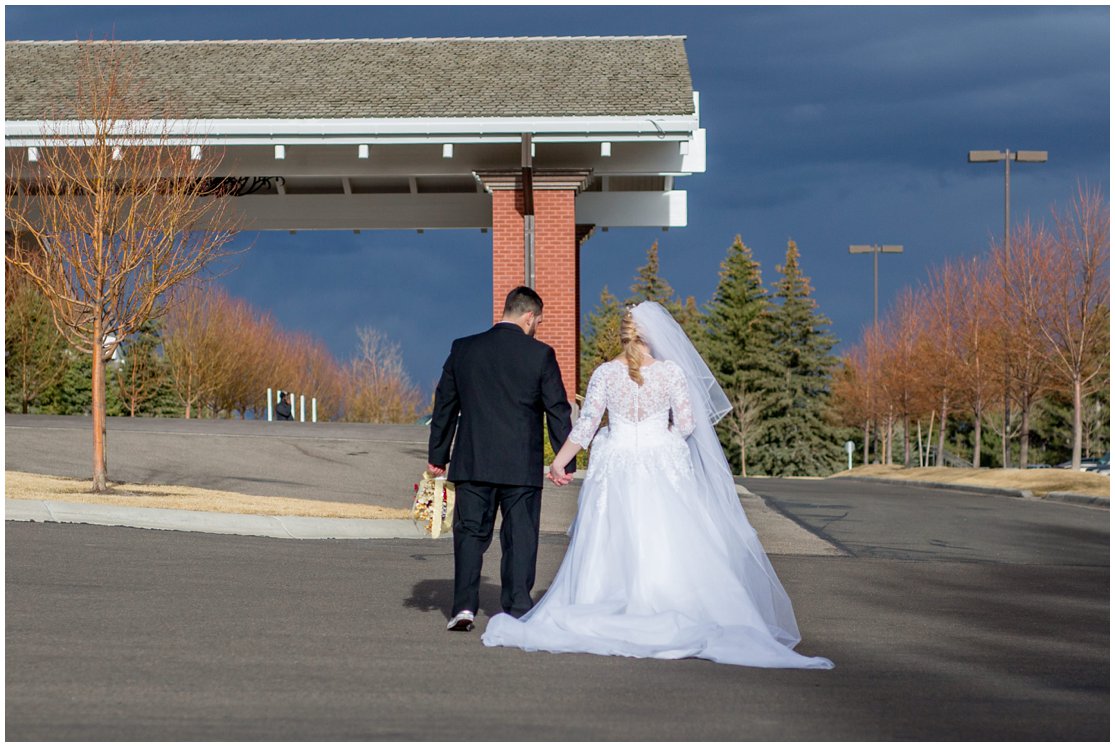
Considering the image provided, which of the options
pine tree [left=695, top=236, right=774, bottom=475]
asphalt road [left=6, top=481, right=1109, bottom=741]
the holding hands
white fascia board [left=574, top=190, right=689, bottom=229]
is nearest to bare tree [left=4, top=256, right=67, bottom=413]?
white fascia board [left=574, top=190, right=689, bottom=229]

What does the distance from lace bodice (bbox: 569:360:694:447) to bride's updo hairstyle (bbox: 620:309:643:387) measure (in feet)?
0.11

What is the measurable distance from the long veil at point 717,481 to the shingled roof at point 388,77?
53.8ft

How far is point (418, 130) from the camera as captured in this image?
2530cm

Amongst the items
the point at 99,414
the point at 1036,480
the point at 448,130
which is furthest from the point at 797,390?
the point at 99,414

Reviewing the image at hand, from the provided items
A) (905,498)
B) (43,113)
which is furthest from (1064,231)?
(43,113)

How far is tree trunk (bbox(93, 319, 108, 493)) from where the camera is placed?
17719 mm

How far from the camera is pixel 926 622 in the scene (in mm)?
9586

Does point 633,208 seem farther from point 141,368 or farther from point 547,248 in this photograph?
point 141,368

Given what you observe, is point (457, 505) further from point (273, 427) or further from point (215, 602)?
point (273, 427)

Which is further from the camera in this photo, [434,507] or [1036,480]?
[1036,480]

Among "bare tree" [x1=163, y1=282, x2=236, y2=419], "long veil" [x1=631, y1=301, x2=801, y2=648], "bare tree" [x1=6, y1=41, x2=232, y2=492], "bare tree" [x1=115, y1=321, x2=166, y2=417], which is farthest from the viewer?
"bare tree" [x1=163, y1=282, x2=236, y2=419]

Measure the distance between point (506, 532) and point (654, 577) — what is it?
3.40ft

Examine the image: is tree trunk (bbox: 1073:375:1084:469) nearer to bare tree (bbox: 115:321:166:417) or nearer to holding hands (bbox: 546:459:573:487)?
holding hands (bbox: 546:459:573:487)

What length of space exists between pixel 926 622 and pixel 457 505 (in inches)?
131
